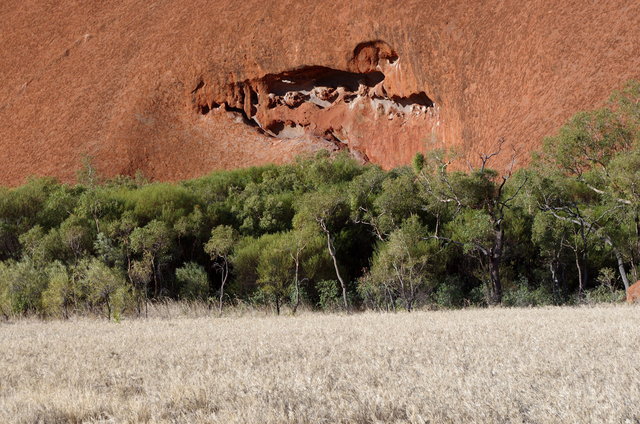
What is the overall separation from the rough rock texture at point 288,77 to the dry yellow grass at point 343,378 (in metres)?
25.6

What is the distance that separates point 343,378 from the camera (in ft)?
16.0

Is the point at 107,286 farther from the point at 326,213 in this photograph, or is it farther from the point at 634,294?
the point at 634,294

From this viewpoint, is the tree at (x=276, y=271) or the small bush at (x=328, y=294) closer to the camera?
the tree at (x=276, y=271)

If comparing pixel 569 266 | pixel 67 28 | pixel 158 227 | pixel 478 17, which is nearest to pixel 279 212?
pixel 158 227

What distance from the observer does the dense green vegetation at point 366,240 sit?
19.7 m

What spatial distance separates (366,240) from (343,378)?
21391mm

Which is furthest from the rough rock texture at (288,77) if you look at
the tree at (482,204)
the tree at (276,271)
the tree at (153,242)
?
the tree at (153,242)

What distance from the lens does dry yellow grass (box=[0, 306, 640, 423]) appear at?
3.66 meters

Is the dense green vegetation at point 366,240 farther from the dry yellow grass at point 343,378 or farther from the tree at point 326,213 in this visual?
the dry yellow grass at point 343,378

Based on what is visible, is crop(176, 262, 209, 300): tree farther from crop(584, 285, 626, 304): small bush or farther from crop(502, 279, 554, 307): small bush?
crop(584, 285, 626, 304): small bush

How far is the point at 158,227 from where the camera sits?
74.1 feet

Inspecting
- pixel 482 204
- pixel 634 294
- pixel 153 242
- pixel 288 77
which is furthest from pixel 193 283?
pixel 288 77

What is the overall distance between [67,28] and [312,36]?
93.6 ft

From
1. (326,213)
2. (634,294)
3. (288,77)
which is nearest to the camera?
(634,294)
